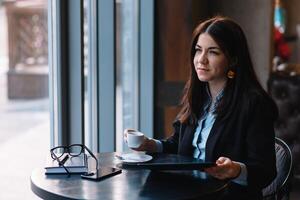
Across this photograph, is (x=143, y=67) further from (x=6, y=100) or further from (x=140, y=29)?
(x=6, y=100)

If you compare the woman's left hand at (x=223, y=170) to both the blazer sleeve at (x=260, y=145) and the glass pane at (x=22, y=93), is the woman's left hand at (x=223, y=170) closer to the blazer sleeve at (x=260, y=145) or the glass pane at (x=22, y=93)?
the blazer sleeve at (x=260, y=145)

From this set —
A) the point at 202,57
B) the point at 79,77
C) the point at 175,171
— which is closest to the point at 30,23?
the point at 79,77

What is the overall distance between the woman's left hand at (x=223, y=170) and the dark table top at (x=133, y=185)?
2 cm

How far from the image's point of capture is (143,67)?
3793 millimetres

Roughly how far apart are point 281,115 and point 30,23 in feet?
6.69

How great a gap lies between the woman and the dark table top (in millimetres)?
108

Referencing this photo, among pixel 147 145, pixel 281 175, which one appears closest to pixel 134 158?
pixel 147 145

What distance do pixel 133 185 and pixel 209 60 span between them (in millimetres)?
598

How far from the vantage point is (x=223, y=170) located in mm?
1699

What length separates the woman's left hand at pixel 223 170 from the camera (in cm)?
169

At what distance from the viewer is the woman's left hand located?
1.69 meters

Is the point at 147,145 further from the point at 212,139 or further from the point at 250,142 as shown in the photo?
the point at 250,142

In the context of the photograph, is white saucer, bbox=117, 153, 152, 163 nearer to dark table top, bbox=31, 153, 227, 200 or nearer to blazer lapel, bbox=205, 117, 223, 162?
dark table top, bbox=31, 153, 227, 200

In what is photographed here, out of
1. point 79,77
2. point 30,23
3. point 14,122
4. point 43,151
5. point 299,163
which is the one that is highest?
point 30,23
